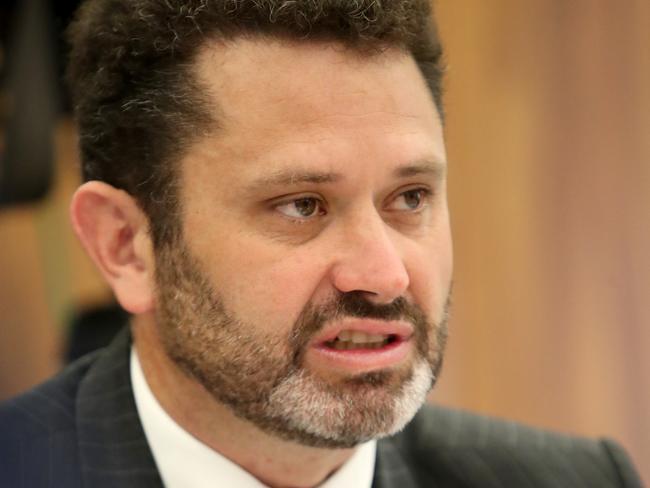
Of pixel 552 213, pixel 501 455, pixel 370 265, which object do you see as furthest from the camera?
pixel 552 213

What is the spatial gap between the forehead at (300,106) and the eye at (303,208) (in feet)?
0.20

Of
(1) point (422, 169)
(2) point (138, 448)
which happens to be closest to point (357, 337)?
(1) point (422, 169)

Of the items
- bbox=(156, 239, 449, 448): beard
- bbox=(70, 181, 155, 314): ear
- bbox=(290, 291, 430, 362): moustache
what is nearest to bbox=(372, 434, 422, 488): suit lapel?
bbox=(156, 239, 449, 448): beard

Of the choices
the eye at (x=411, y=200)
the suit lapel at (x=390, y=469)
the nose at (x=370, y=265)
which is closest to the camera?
the nose at (x=370, y=265)

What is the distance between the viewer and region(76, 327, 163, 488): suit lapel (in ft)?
4.86

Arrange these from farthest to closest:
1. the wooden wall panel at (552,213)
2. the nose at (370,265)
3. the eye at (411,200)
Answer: the wooden wall panel at (552,213) < the eye at (411,200) < the nose at (370,265)

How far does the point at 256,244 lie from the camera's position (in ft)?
4.62

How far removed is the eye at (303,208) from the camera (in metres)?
1.42

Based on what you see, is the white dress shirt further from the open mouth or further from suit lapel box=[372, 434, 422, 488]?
the open mouth

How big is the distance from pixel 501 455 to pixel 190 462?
20.3 inches

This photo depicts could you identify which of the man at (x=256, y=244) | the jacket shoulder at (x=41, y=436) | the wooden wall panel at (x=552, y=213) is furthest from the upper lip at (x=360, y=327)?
the wooden wall panel at (x=552, y=213)

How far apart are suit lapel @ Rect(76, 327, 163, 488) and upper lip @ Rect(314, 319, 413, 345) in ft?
1.10

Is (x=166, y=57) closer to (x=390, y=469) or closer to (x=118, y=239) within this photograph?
(x=118, y=239)

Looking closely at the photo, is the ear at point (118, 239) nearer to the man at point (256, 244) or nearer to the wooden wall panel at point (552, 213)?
the man at point (256, 244)
